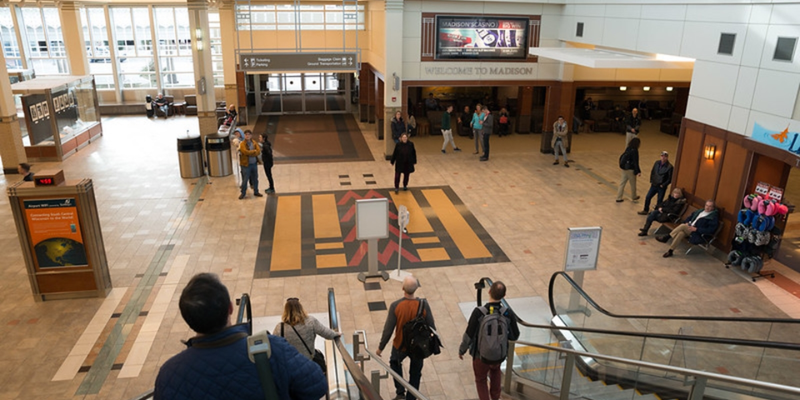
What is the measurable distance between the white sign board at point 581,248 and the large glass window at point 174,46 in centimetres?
2214

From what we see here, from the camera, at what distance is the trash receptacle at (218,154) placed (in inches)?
561

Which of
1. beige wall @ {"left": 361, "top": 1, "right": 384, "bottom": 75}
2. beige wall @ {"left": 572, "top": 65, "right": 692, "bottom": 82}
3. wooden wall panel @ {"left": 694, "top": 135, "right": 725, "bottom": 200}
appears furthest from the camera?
beige wall @ {"left": 572, "top": 65, "right": 692, "bottom": 82}

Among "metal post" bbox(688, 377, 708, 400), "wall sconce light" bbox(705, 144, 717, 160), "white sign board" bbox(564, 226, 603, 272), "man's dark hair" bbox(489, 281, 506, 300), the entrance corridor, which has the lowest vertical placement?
the entrance corridor

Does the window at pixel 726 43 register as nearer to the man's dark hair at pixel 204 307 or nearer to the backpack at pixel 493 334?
the backpack at pixel 493 334

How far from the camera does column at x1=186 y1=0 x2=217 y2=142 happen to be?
47.9 ft

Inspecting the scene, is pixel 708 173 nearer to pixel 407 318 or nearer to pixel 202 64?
pixel 407 318

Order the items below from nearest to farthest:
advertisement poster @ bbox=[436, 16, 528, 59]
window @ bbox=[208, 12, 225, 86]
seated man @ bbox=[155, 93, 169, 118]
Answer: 1. advertisement poster @ bbox=[436, 16, 528, 59]
2. seated man @ bbox=[155, 93, 169, 118]
3. window @ bbox=[208, 12, 225, 86]

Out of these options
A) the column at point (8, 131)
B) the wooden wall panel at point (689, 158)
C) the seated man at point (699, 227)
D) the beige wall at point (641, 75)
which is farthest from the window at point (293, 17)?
the seated man at point (699, 227)

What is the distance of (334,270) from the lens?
925 cm

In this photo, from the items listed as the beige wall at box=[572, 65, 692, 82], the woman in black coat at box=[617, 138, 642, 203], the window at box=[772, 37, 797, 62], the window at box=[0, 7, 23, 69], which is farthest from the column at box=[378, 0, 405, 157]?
the window at box=[0, 7, 23, 69]

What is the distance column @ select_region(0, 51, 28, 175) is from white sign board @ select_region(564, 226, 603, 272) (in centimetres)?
1428

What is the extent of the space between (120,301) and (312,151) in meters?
9.50

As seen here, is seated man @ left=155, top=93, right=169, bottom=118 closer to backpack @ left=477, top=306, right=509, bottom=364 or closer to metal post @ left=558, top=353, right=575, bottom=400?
backpack @ left=477, top=306, right=509, bottom=364

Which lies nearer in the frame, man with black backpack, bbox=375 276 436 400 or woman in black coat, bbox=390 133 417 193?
man with black backpack, bbox=375 276 436 400
